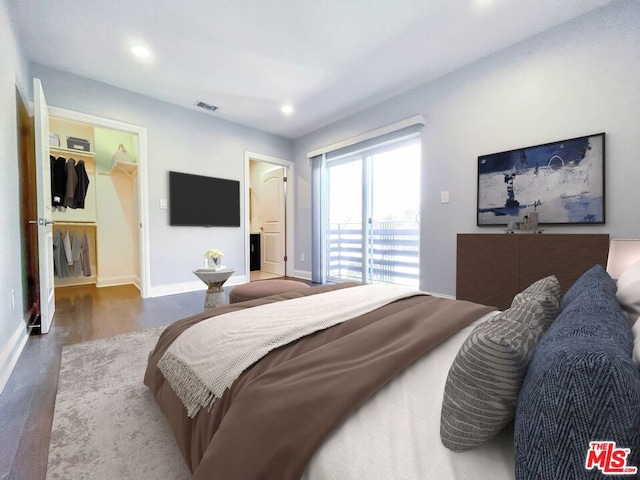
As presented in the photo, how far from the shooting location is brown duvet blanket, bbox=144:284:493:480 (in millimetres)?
567

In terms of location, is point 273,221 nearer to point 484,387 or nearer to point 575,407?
point 484,387

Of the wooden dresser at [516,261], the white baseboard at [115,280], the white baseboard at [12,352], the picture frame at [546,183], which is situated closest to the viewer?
the white baseboard at [12,352]

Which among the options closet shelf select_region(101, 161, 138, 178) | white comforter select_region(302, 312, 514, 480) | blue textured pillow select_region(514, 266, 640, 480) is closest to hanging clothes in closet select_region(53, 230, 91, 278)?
closet shelf select_region(101, 161, 138, 178)

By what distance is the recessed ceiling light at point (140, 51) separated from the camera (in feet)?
8.57

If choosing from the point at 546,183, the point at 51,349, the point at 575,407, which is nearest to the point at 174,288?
the point at 51,349

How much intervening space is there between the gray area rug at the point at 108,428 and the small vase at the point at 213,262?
1.00 meters

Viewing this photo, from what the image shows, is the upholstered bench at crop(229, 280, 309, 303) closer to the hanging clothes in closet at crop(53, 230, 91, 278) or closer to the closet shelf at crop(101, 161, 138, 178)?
the closet shelf at crop(101, 161, 138, 178)

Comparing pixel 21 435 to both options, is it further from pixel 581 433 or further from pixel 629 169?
pixel 629 169

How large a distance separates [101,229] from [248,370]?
500 cm

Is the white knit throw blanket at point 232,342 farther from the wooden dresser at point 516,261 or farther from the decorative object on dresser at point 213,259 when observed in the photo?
the wooden dresser at point 516,261

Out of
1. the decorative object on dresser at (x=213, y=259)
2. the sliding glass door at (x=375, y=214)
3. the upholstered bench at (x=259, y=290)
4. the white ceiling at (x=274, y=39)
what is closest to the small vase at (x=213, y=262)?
the decorative object on dresser at (x=213, y=259)

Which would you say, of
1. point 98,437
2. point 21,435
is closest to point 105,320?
point 21,435

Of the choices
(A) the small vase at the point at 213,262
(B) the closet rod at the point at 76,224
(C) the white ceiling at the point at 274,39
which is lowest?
(A) the small vase at the point at 213,262

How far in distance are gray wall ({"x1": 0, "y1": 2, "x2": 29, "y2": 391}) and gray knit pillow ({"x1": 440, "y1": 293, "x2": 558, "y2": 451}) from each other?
2240mm
